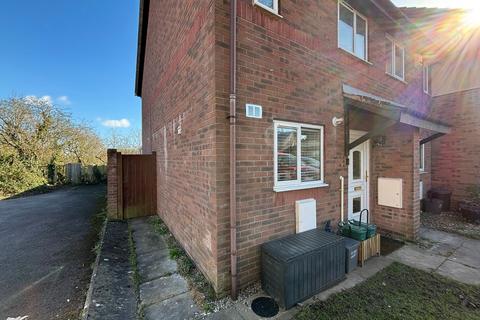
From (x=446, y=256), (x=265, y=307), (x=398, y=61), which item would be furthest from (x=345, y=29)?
(x=265, y=307)

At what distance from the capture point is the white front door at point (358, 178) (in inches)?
213

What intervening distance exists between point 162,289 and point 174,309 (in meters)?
0.53

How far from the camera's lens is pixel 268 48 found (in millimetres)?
3357

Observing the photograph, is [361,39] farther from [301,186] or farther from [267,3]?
[301,186]

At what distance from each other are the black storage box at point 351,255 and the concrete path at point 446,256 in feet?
3.68

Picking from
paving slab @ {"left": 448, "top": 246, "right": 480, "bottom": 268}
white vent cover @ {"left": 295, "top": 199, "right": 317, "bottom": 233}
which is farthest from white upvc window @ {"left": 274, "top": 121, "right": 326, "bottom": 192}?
paving slab @ {"left": 448, "top": 246, "right": 480, "bottom": 268}

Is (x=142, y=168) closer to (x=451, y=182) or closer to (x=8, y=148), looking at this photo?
(x=451, y=182)

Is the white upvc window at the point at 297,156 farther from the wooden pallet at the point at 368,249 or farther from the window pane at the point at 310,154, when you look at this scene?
the wooden pallet at the point at 368,249

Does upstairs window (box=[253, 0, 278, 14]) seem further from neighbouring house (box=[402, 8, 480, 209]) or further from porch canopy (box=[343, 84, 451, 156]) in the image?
neighbouring house (box=[402, 8, 480, 209])

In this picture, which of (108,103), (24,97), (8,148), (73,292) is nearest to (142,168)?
(73,292)

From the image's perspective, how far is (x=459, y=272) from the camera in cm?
363

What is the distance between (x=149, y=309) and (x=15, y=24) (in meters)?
12.7

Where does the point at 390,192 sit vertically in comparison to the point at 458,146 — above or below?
below

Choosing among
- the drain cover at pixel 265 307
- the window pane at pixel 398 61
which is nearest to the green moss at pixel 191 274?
the drain cover at pixel 265 307
